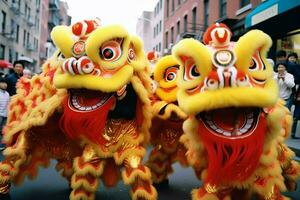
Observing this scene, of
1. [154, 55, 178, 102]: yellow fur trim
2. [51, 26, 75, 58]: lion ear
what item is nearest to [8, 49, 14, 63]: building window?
[154, 55, 178, 102]: yellow fur trim

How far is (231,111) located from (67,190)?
8.37 feet

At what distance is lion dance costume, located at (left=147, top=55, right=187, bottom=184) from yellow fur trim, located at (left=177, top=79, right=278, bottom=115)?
1.34 meters

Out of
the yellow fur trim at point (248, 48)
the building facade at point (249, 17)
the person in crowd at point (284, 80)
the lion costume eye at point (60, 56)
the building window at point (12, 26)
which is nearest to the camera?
the yellow fur trim at point (248, 48)

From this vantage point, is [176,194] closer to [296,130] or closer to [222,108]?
[222,108]

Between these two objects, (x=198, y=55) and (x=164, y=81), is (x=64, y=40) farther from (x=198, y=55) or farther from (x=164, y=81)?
(x=198, y=55)

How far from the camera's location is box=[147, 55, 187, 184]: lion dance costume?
412cm

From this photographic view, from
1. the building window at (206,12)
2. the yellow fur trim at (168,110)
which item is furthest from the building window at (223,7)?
the yellow fur trim at (168,110)

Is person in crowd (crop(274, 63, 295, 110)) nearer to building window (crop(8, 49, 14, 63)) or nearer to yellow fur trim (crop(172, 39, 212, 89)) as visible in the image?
yellow fur trim (crop(172, 39, 212, 89))

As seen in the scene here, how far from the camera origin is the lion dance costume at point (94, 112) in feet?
10.9

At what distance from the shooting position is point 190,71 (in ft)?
9.35

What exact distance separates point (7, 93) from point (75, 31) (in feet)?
14.7

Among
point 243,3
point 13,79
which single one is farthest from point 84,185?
point 243,3

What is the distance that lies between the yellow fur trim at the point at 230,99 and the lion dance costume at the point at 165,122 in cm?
134

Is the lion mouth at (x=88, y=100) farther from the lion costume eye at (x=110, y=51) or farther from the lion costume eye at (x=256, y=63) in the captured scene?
the lion costume eye at (x=256, y=63)
